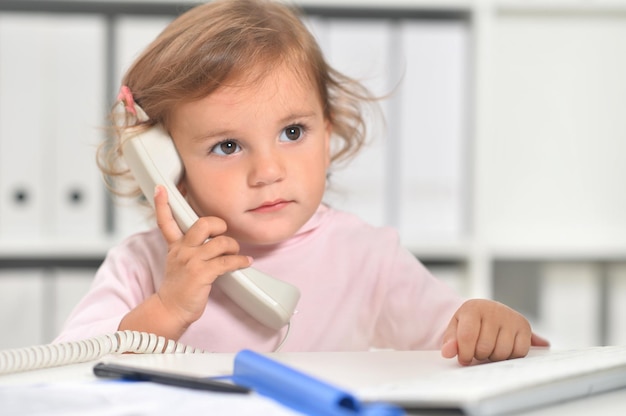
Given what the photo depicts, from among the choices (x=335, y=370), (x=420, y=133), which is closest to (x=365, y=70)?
(x=420, y=133)

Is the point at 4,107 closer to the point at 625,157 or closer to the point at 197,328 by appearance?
the point at 197,328

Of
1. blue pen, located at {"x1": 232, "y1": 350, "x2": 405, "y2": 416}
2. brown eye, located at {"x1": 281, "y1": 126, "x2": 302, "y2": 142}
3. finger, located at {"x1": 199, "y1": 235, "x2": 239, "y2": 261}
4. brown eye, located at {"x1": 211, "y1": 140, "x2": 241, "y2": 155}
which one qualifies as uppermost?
brown eye, located at {"x1": 281, "y1": 126, "x2": 302, "y2": 142}

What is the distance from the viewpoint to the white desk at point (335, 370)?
556mm

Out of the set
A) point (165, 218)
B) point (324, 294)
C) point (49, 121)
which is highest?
point (49, 121)

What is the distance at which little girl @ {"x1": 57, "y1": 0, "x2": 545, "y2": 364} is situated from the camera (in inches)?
34.8

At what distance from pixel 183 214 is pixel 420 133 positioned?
1.03 m

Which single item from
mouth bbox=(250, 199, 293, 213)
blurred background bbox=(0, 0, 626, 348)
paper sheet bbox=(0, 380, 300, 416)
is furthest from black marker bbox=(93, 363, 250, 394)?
blurred background bbox=(0, 0, 626, 348)

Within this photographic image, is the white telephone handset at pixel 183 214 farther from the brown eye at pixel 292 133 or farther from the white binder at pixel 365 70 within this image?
the white binder at pixel 365 70

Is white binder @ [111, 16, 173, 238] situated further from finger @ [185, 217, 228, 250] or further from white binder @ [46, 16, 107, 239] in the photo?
finger @ [185, 217, 228, 250]

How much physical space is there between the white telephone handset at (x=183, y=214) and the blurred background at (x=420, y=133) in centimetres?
74

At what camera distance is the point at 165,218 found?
928mm

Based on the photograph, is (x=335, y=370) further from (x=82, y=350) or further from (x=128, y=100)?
(x=128, y=100)

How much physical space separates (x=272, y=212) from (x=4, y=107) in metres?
1.10

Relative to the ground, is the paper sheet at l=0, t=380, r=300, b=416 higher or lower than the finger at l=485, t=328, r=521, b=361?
higher
